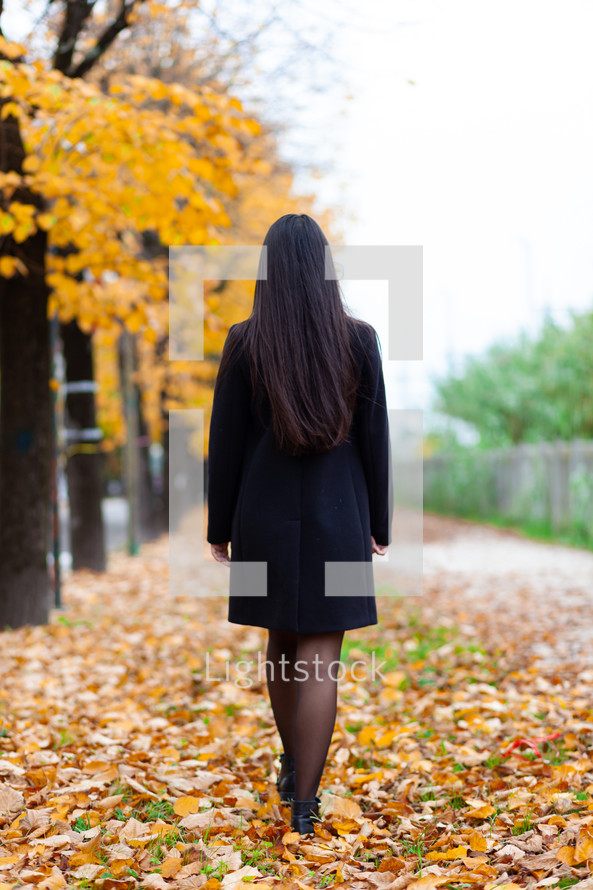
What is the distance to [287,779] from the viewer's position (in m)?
2.90

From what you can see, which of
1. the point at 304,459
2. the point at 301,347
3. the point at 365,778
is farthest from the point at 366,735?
the point at 301,347

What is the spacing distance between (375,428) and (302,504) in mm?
346

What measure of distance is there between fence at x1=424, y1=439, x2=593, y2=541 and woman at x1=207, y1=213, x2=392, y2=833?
33.8 ft

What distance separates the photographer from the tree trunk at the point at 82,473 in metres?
9.00

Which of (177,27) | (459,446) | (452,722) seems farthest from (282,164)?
(459,446)

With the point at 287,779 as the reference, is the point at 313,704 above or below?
above

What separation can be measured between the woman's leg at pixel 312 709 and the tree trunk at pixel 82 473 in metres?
6.69

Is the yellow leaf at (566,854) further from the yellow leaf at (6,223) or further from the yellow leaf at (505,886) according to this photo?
the yellow leaf at (6,223)

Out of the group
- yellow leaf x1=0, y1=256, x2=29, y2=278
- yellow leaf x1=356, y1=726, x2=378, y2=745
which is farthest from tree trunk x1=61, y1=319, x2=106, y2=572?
yellow leaf x1=356, y1=726, x2=378, y2=745

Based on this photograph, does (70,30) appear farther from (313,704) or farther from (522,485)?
(522,485)

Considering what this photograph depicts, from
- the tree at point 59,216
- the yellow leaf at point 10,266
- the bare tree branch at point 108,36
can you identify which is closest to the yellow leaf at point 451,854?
the tree at point 59,216

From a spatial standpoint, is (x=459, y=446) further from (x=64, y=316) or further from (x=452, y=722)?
(x=452, y=722)

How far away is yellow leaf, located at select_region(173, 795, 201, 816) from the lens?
276cm

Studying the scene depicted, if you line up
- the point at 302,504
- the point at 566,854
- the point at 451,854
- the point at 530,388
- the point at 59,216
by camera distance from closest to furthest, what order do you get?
the point at 566,854 → the point at 451,854 → the point at 302,504 → the point at 59,216 → the point at 530,388
